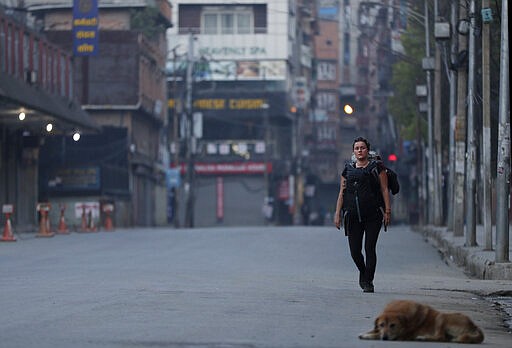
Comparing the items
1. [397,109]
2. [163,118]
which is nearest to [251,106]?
[163,118]

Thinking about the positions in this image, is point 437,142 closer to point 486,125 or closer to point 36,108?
point 36,108

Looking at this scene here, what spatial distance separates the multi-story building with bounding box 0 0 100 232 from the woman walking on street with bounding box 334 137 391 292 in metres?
29.1

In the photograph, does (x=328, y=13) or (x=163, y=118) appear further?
(x=328, y=13)

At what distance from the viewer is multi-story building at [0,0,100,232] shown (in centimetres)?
4669

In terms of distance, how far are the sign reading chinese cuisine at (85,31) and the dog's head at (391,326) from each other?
145 feet

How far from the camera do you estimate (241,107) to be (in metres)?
97.9

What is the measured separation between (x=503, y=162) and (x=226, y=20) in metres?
82.5

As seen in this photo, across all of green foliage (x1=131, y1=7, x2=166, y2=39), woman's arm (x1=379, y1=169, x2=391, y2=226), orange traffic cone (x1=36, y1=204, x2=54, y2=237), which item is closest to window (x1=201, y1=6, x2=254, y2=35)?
green foliage (x1=131, y1=7, x2=166, y2=39)

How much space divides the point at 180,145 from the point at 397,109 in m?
36.0

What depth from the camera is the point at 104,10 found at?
78938mm

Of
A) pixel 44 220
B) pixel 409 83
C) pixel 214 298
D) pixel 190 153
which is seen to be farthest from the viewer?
pixel 190 153

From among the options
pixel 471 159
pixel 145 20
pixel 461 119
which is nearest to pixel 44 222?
pixel 461 119

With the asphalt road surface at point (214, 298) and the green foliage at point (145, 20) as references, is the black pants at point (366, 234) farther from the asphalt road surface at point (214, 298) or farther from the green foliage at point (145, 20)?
the green foliage at point (145, 20)

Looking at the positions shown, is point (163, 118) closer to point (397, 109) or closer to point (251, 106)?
point (251, 106)
